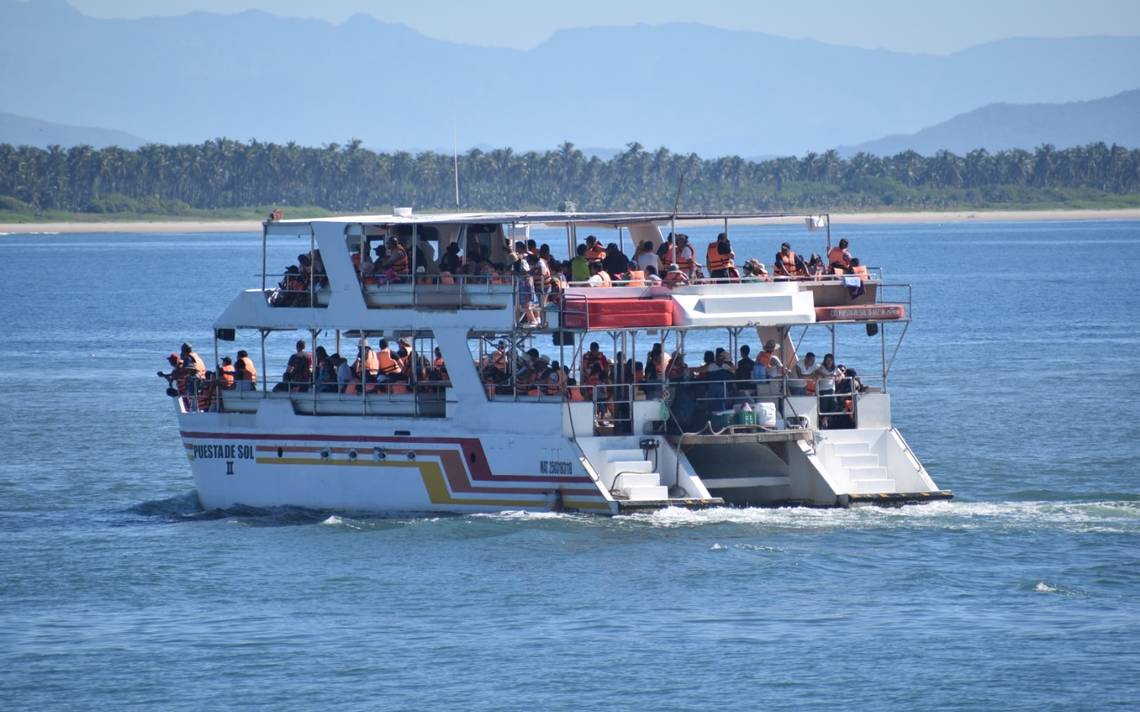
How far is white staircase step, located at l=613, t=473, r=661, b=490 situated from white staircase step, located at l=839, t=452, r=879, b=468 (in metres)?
2.87

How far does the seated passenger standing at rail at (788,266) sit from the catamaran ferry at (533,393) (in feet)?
0.15

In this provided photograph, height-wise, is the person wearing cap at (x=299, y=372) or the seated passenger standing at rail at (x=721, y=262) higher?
the seated passenger standing at rail at (x=721, y=262)

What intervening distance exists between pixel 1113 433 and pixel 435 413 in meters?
15.1

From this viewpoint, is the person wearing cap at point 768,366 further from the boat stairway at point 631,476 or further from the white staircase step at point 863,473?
the boat stairway at point 631,476

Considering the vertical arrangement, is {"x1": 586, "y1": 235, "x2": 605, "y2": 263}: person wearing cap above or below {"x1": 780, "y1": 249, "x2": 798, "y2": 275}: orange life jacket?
above

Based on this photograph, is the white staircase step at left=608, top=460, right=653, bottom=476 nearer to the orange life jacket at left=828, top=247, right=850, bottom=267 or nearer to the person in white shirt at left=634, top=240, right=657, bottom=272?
the person in white shirt at left=634, top=240, right=657, bottom=272

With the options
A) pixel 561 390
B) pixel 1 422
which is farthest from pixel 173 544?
pixel 1 422

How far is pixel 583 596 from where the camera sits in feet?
79.4

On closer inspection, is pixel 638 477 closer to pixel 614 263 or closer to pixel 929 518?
pixel 614 263

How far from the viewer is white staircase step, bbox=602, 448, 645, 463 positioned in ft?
89.7

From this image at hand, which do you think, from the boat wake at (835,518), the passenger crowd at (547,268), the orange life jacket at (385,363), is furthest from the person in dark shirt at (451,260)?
the boat wake at (835,518)

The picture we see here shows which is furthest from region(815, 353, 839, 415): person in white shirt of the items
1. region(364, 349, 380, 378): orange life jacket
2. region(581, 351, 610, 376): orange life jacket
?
region(364, 349, 380, 378): orange life jacket

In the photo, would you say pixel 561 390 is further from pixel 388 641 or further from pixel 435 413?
pixel 388 641

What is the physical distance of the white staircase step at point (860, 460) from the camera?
92.3 ft
